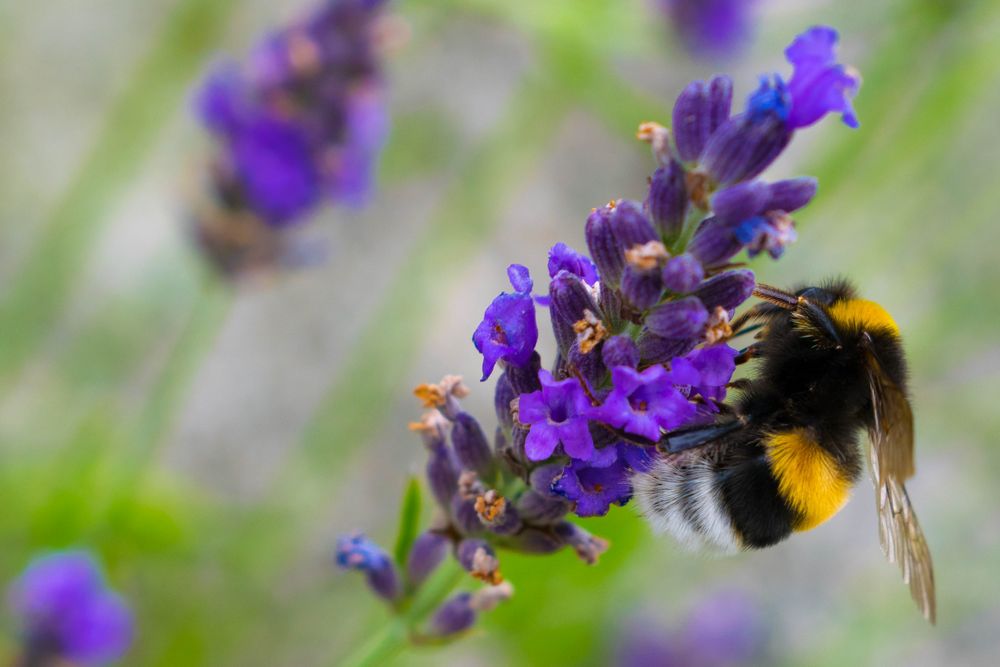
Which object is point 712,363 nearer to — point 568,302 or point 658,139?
point 568,302

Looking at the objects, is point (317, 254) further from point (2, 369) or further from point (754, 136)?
point (754, 136)

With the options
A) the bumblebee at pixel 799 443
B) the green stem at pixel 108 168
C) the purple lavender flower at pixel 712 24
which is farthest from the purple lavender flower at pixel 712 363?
the purple lavender flower at pixel 712 24

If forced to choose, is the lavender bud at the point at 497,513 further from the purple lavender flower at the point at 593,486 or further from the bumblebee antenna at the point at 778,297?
the bumblebee antenna at the point at 778,297

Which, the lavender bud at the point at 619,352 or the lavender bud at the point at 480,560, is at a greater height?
the lavender bud at the point at 619,352

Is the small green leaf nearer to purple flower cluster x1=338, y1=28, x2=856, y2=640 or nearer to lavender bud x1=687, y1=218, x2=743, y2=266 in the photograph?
purple flower cluster x1=338, y1=28, x2=856, y2=640

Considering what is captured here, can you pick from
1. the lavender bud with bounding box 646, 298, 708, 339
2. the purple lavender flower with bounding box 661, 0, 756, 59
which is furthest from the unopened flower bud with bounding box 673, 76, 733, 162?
the purple lavender flower with bounding box 661, 0, 756, 59

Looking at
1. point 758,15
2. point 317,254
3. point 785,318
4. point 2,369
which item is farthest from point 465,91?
point 785,318
